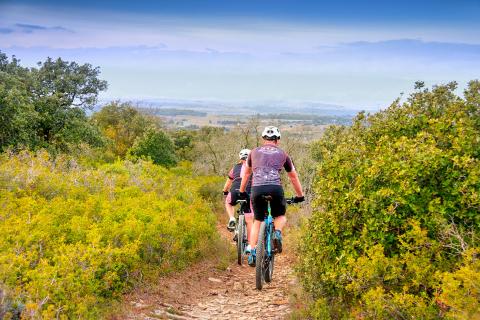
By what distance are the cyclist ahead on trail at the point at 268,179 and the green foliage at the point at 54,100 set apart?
17.5 m

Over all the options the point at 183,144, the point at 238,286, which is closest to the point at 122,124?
the point at 183,144

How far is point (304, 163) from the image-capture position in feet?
118

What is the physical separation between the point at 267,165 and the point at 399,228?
2.49m

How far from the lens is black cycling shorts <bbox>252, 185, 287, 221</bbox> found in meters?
8.06

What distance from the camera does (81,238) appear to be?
326 inches

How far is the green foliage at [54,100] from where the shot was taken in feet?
78.5

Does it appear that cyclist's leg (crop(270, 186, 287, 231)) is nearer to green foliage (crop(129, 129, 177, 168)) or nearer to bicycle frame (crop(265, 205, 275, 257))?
bicycle frame (crop(265, 205, 275, 257))

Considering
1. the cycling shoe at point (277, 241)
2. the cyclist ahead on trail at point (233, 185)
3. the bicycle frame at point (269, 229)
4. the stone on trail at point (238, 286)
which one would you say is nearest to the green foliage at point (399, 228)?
the cycling shoe at point (277, 241)

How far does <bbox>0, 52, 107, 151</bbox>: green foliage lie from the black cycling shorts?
17581 mm

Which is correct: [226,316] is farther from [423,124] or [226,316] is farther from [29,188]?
[29,188]

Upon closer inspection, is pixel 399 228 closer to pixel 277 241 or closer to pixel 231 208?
pixel 277 241

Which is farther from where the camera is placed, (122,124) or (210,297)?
(122,124)

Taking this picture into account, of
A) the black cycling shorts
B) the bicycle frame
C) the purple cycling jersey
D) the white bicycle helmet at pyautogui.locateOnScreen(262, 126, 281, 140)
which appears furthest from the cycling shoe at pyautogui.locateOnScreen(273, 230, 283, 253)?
the white bicycle helmet at pyautogui.locateOnScreen(262, 126, 281, 140)

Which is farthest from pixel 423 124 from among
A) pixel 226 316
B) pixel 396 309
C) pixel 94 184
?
pixel 94 184
